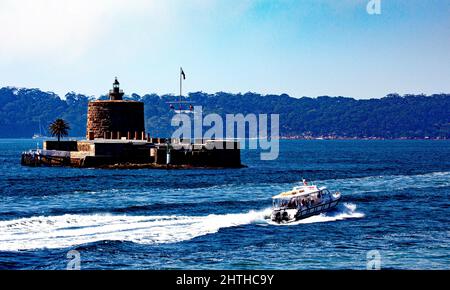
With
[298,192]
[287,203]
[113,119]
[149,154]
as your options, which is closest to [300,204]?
[287,203]

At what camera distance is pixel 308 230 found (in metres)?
36.4

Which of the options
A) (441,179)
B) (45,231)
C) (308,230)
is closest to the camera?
(45,231)

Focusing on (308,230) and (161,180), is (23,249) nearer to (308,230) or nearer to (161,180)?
(308,230)

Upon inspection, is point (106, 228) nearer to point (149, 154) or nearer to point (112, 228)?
point (112, 228)

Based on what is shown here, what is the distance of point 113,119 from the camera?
98.6 metres

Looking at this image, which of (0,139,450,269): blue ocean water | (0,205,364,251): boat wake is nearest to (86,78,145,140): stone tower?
(0,139,450,269): blue ocean water

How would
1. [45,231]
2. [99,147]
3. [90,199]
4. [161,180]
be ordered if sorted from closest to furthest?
1. [45,231]
2. [90,199]
3. [161,180]
4. [99,147]

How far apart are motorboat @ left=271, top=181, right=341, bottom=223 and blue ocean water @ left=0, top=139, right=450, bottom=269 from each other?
0.68m

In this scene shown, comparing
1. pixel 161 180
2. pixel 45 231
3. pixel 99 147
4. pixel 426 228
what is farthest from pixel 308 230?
pixel 99 147

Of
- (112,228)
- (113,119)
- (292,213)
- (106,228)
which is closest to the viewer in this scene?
(106,228)

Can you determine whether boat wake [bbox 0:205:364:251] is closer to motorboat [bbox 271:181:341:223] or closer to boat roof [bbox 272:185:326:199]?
motorboat [bbox 271:181:341:223]

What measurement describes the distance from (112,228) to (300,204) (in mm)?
10766
